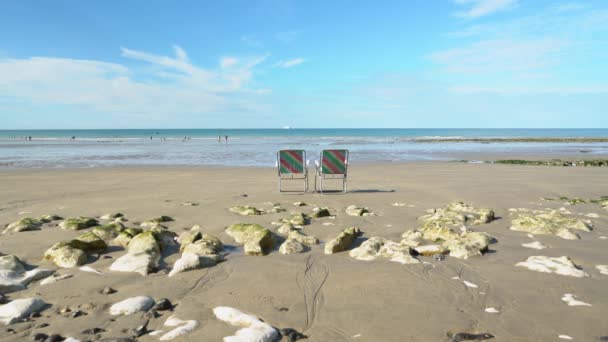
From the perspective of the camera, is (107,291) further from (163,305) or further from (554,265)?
(554,265)

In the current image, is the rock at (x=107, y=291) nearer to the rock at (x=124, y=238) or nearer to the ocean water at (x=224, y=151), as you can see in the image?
the rock at (x=124, y=238)

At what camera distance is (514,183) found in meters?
11.1

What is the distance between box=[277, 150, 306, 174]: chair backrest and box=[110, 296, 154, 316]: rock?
6.93 metres

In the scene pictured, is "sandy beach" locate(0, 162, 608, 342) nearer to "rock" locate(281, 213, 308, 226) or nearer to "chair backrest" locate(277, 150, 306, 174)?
"rock" locate(281, 213, 308, 226)

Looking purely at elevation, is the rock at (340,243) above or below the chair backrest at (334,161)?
below

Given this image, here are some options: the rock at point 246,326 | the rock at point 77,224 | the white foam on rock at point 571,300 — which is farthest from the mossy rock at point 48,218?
the white foam on rock at point 571,300

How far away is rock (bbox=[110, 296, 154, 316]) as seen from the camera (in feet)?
9.80

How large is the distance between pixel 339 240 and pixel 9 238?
13.9 ft

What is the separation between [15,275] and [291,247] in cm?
269

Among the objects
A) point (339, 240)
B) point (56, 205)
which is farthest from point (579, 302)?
point (56, 205)

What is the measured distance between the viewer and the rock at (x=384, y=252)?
4.18 meters

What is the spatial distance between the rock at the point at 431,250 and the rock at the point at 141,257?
2.82 meters

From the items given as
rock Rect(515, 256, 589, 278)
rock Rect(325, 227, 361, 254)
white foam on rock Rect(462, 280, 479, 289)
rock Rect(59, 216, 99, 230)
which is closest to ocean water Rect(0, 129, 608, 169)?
rock Rect(59, 216, 99, 230)

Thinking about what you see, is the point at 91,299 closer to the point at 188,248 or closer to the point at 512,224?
the point at 188,248
